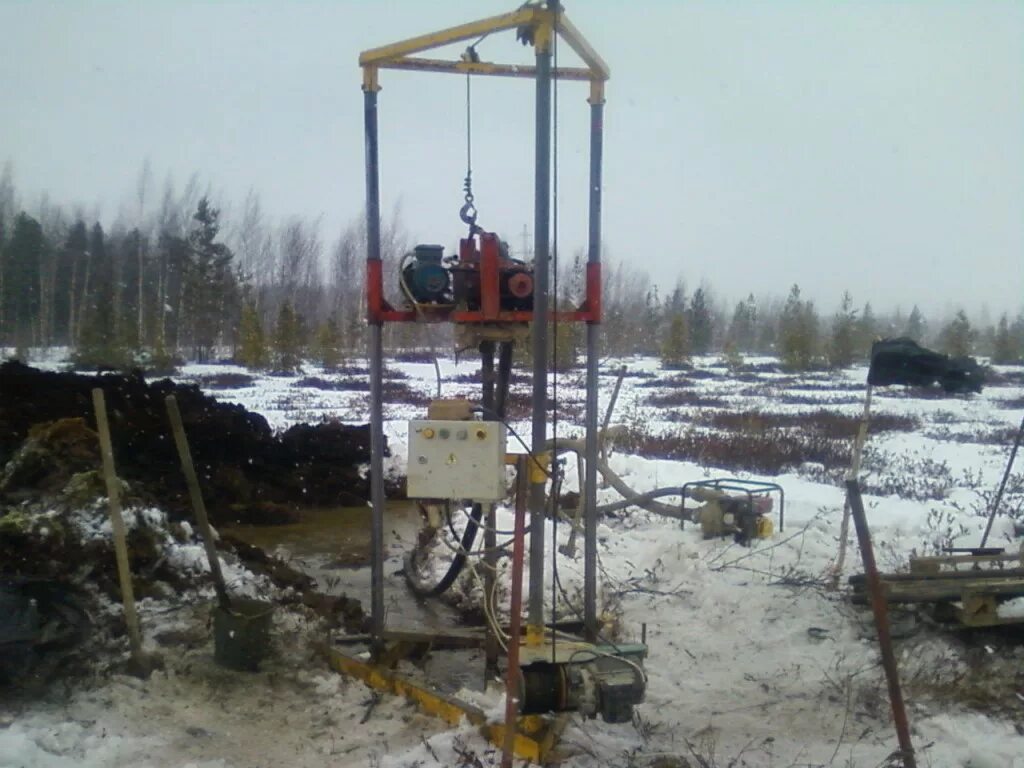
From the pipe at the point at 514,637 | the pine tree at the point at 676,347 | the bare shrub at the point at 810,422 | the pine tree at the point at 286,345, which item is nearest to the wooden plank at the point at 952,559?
the pipe at the point at 514,637

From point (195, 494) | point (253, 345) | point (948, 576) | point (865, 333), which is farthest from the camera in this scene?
point (865, 333)

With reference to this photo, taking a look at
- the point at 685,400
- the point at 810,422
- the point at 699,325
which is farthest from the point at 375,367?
the point at 699,325

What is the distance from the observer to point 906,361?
17.7ft

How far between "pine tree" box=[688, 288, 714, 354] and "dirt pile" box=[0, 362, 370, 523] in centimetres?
5711

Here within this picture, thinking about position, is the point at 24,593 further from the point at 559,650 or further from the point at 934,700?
the point at 934,700

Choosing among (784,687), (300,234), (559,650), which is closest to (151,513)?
(559,650)

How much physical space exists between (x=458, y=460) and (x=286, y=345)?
37.2m

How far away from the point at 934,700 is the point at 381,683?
108 inches

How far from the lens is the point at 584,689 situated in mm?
3588

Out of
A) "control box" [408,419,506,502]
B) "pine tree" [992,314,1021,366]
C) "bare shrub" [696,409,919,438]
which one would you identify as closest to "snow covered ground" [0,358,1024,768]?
"control box" [408,419,506,502]

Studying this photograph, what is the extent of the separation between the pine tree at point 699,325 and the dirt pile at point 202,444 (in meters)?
57.1

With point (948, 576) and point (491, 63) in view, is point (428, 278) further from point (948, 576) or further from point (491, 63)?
point (948, 576)

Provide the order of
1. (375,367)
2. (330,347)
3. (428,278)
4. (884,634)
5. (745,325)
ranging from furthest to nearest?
(745,325)
(330,347)
(375,367)
(428,278)
(884,634)

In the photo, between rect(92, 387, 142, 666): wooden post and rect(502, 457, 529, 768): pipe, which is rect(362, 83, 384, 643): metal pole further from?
rect(502, 457, 529, 768): pipe
